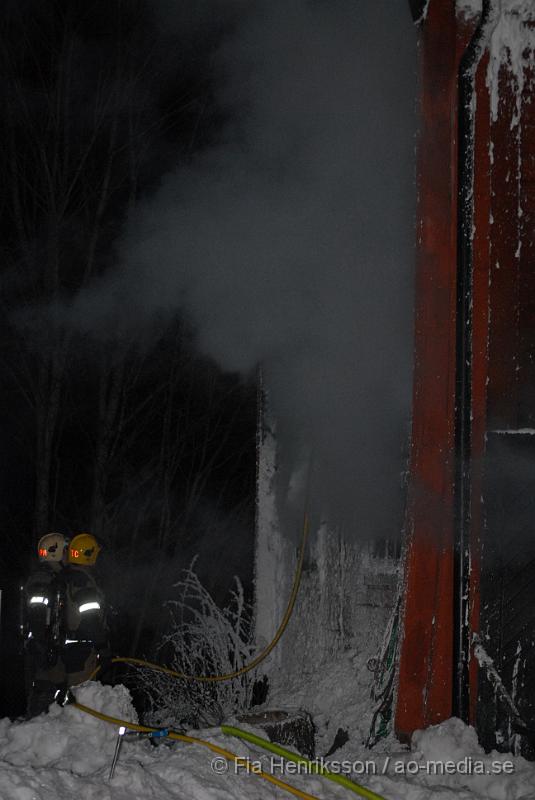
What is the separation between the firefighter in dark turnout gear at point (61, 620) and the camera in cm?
499

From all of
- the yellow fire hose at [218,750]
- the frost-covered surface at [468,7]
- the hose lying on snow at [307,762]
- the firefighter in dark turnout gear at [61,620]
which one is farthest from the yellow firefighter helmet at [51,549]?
the frost-covered surface at [468,7]

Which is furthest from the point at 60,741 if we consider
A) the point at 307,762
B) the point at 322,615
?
the point at 322,615

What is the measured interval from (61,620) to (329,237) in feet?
11.3

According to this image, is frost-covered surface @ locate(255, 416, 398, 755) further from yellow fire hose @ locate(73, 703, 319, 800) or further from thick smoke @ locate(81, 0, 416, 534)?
yellow fire hose @ locate(73, 703, 319, 800)

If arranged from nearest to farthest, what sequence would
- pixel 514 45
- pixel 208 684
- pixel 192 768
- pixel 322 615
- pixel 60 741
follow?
pixel 192 768
pixel 60 741
pixel 514 45
pixel 322 615
pixel 208 684

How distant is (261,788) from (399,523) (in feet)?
8.32

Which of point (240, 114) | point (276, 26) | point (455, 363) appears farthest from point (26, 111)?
point (455, 363)

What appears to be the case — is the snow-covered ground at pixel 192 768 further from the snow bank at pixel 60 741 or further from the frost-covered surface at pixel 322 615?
the frost-covered surface at pixel 322 615

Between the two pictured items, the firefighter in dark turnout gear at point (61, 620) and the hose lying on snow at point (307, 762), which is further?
the firefighter in dark turnout gear at point (61, 620)

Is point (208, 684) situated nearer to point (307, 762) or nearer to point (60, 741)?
point (60, 741)

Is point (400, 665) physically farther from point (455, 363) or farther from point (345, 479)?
point (345, 479)

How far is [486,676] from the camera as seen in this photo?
3893mm

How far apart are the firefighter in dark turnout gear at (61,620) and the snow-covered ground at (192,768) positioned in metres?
0.92

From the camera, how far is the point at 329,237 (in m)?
6.27
